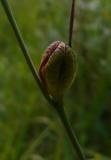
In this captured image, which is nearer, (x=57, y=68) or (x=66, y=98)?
(x=57, y=68)

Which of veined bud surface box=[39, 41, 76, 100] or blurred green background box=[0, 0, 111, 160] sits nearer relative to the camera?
veined bud surface box=[39, 41, 76, 100]

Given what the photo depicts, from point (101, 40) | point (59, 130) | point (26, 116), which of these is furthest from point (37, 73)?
point (101, 40)

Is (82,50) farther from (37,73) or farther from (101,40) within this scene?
(37,73)

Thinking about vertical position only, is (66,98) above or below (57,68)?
below

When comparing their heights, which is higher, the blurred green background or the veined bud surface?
the veined bud surface

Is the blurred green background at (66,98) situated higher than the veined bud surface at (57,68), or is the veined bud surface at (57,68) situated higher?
the veined bud surface at (57,68)
